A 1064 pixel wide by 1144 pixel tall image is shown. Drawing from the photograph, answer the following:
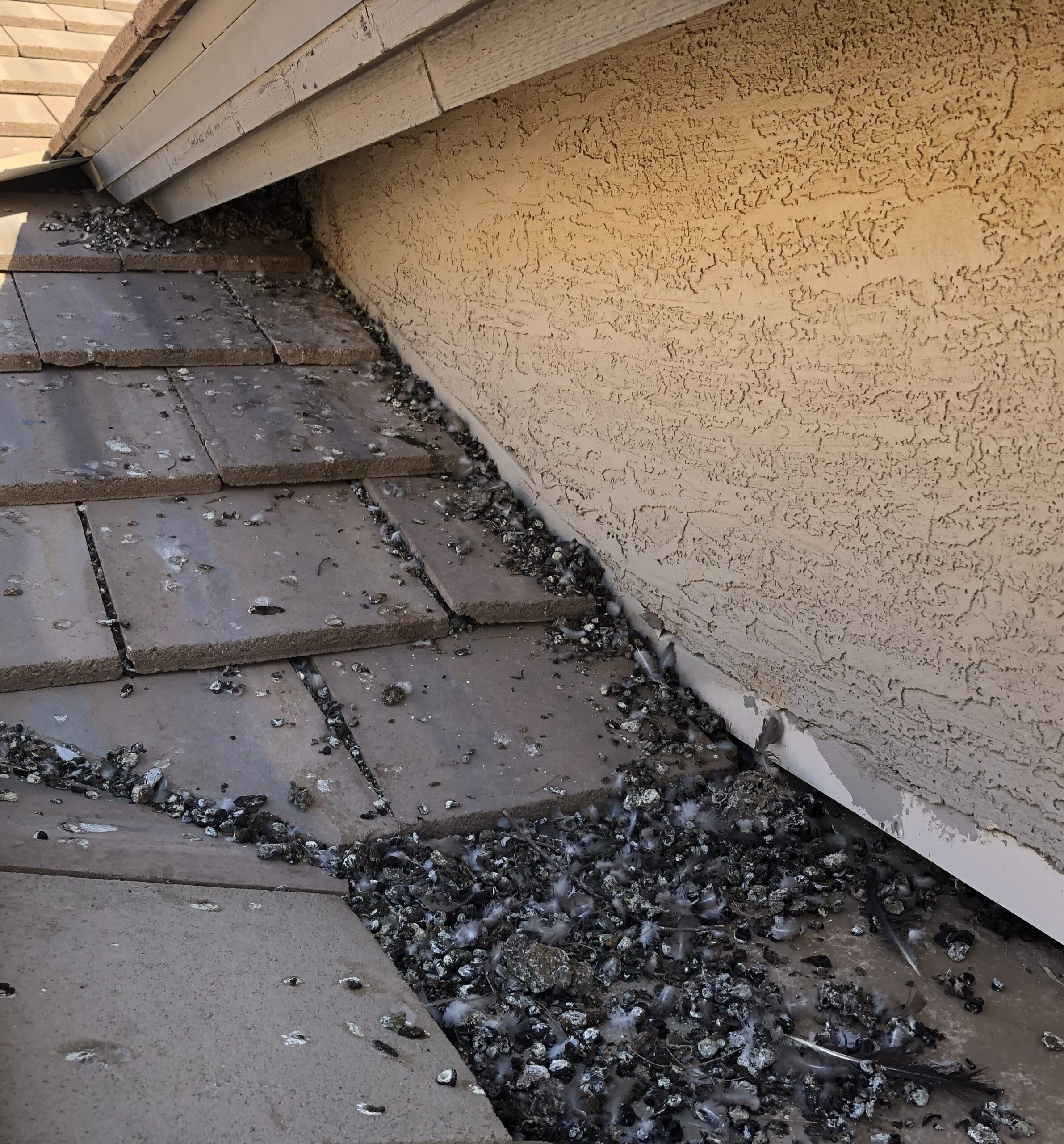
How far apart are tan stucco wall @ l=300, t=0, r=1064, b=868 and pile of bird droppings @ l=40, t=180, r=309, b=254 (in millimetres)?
1448

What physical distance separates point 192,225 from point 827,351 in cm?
300

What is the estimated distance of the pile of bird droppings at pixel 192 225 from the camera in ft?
13.0

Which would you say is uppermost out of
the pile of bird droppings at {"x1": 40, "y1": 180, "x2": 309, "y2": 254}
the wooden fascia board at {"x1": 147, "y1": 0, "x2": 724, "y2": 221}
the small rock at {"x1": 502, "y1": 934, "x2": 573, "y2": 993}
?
the pile of bird droppings at {"x1": 40, "y1": 180, "x2": 309, "y2": 254}

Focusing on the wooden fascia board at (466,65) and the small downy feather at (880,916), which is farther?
the small downy feather at (880,916)

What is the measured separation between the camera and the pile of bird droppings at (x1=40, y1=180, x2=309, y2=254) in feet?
13.0

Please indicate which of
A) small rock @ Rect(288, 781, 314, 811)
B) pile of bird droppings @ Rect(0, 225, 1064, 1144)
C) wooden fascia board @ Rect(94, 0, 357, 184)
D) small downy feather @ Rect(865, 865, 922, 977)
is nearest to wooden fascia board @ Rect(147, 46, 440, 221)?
wooden fascia board @ Rect(94, 0, 357, 184)

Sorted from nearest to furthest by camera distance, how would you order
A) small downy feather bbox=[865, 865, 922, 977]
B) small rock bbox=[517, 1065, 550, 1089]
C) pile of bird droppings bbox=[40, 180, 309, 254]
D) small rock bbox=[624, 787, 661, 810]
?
small rock bbox=[517, 1065, 550, 1089] → small downy feather bbox=[865, 865, 922, 977] → small rock bbox=[624, 787, 661, 810] → pile of bird droppings bbox=[40, 180, 309, 254]

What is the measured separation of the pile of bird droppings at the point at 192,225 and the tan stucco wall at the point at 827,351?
145cm

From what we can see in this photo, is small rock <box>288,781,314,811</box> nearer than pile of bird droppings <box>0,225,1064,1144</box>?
No

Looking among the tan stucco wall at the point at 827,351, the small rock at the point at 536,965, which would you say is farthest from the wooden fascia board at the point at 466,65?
the small rock at the point at 536,965

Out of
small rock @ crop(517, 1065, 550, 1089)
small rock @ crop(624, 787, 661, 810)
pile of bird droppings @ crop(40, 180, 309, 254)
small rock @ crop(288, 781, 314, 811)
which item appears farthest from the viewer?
pile of bird droppings @ crop(40, 180, 309, 254)

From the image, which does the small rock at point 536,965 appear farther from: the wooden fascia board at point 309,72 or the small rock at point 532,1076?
the wooden fascia board at point 309,72

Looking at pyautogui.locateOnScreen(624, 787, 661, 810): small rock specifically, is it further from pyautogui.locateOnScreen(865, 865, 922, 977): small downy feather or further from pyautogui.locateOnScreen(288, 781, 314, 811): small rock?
pyautogui.locateOnScreen(288, 781, 314, 811): small rock

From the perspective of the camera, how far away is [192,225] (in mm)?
4141
